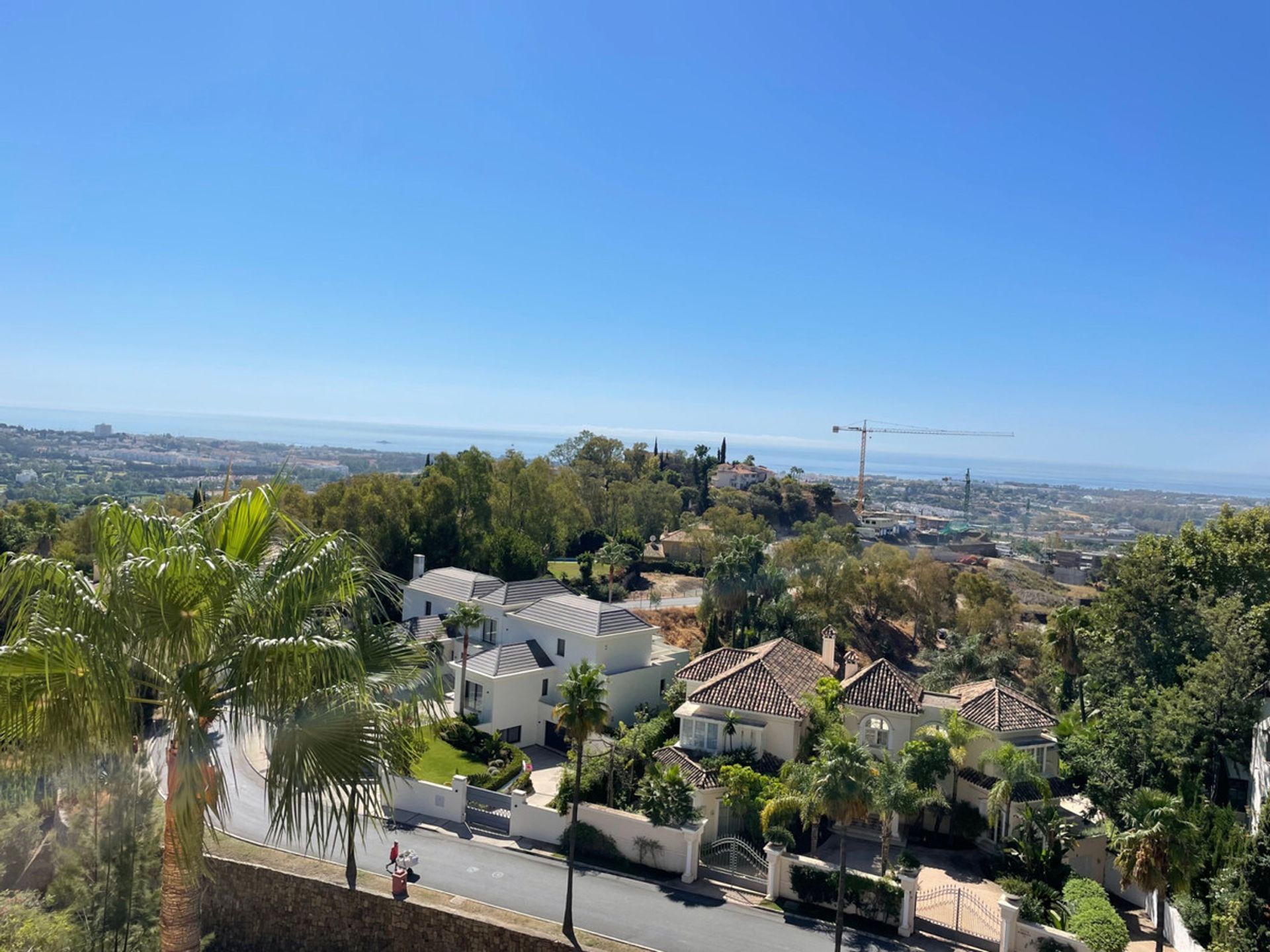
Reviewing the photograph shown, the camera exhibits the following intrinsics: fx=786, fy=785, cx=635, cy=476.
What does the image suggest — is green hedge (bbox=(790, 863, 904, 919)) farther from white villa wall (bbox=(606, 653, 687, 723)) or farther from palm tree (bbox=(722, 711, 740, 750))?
white villa wall (bbox=(606, 653, 687, 723))

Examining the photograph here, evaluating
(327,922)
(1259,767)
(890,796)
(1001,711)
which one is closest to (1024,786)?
(1001,711)

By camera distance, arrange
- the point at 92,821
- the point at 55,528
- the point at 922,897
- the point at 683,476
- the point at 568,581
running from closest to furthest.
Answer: the point at 92,821
the point at 922,897
the point at 55,528
the point at 568,581
the point at 683,476

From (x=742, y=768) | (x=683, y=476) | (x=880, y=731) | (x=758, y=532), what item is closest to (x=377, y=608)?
→ (x=742, y=768)

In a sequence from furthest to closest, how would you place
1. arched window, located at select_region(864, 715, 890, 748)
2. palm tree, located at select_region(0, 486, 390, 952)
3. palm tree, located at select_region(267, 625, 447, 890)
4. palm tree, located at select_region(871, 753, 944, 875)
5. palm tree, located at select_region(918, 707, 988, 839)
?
arched window, located at select_region(864, 715, 890, 748)
palm tree, located at select_region(918, 707, 988, 839)
palm tree, located at select_region(871, 753, 944, 875)
palm tree, located at select_region(267, 625, 447, 890)
palm tree, located at select_region(0, 486, 390, 952)

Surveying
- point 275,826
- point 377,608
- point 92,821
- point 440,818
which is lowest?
point 440,818

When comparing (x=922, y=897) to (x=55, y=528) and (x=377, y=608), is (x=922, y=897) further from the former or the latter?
(x=55, y=528)

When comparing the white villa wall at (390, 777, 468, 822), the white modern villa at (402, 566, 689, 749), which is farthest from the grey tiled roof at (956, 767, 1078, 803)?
the white villa wall at (390, 777, 468, 822)
